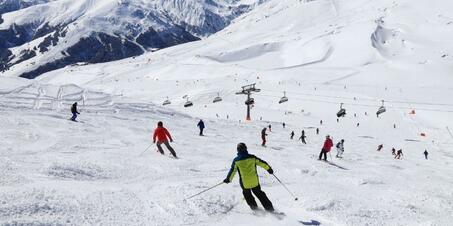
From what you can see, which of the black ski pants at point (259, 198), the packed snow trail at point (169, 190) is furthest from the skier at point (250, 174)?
the packed snow trail at point (169, 190)

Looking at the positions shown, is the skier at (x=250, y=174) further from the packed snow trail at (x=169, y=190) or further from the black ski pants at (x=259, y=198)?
the packed snow trail at (x=169, y=190)

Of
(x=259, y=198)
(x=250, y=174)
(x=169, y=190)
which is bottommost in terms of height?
(x=169, y=190)

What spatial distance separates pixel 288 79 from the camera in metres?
124

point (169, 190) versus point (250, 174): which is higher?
point (250, 174)

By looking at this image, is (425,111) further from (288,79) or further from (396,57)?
(396,57)

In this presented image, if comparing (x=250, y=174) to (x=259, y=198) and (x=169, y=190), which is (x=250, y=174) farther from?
(x=169, y=190)

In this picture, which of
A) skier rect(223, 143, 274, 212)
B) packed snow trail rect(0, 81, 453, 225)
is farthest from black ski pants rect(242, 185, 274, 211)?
packed snow trail rect(0, 81, 453, 225)

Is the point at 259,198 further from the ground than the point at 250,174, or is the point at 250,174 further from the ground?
the point at 250,174

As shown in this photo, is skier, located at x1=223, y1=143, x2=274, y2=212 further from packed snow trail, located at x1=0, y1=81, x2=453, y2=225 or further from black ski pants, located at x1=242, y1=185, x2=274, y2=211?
packed snow trail, located at x1=0, y1=81, x2=453, y2=225

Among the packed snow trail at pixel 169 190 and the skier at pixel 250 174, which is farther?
the skier at pixel 250 174

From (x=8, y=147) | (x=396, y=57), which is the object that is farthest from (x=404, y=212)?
(x=396, y=57)

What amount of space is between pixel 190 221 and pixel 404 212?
211 inches

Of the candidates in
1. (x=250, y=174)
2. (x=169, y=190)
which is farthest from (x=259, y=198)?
(x=169, y=190)

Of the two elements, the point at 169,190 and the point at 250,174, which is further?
the point at 169,190
